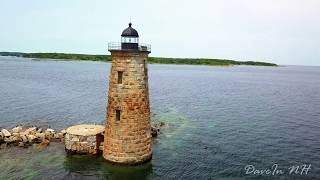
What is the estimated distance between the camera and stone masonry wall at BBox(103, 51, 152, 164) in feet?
83.2

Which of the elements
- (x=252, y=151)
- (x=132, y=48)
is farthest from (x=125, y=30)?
(x=252, y=151)

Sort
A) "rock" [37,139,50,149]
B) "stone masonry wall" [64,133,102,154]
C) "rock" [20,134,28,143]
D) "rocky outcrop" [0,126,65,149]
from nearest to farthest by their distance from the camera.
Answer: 1. "stone masonry wall" [64,133,102,154]
2. "rock" [37,139,50,149]
3. "rocky outcrop" [0,126,65,149]
4. "rock" [20,134,28,143]

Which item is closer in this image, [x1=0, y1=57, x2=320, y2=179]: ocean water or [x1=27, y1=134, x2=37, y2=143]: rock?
[x1=0, y1=57, x2=320, y2=179]: ocean water

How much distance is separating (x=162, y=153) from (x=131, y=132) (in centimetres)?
491

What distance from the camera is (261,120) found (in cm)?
4528

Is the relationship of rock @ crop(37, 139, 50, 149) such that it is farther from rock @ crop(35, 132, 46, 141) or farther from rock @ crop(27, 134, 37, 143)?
rock @ crop(27, 134, 37, 143)

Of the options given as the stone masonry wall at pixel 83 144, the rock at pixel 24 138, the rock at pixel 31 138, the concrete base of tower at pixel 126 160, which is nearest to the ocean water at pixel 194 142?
the concrete base of tower at pixel 126 160

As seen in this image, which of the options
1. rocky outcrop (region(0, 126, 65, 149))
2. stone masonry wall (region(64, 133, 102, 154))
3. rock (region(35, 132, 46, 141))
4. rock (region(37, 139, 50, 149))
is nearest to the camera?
stone masonry wall (region(64, 133, 102, 154))

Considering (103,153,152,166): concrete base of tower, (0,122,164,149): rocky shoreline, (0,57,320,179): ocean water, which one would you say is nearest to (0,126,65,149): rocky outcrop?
(0,122,164,149): rocky shoreline

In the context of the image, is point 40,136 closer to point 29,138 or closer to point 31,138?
point 31,138

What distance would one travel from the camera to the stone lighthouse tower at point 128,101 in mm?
25344

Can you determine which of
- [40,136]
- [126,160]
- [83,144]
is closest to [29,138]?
[40,136]

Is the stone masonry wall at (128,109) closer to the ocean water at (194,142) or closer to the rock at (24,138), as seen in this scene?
the ocean water at (194,142)

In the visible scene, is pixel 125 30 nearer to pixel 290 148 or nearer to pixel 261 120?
pixel 290 148
